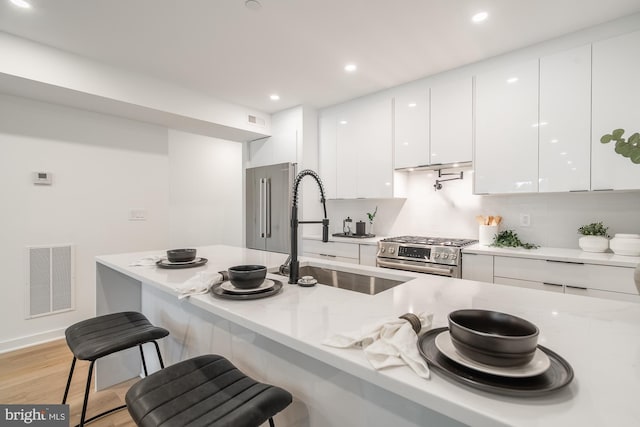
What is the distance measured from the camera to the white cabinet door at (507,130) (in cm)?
255

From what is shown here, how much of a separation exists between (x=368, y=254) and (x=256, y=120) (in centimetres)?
230

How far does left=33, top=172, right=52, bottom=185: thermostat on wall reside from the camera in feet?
9.67

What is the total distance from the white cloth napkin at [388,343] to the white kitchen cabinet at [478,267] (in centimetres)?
202

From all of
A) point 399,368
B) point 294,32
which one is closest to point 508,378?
point 399,368

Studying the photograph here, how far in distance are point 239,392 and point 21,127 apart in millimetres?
3410

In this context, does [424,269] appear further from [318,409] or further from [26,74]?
[26,74]

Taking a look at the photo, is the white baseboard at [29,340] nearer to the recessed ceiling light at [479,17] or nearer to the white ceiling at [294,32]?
the white ceiling at [294,32]

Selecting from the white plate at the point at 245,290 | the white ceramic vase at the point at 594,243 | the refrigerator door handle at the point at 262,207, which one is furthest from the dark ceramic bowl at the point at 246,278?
the refrigerator door handle at the point at 262,207

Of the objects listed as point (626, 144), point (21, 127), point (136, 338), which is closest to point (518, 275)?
point (626, 144)

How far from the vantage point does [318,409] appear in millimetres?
1010

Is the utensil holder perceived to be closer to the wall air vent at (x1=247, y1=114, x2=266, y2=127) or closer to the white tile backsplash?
the white tile backsplash

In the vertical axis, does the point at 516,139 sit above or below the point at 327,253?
above

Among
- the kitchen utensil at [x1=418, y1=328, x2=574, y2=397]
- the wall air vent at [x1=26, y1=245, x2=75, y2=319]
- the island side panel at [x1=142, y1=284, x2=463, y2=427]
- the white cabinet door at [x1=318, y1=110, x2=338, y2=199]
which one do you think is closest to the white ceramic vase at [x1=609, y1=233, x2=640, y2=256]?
the kitchen utensil at [x1=418, y1=328, x2=574, y2=397]

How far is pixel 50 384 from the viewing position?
222 cm
